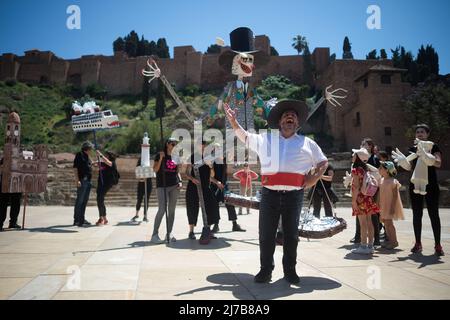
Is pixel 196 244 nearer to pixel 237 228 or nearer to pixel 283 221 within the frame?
pixel 237 228

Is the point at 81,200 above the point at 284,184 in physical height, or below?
below

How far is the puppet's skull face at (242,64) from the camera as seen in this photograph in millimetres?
7379

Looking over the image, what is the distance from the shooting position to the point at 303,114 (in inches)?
170

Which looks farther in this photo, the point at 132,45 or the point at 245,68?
the point at 132,45

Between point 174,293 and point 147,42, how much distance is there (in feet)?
300

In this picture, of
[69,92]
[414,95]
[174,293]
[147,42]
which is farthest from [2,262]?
[147,42]

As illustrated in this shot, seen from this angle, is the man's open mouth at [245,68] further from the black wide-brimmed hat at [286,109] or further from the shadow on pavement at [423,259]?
the shadow on pavement at [423,259]

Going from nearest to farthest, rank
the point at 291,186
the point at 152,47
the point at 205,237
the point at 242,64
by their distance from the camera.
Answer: the point at 291,186, the point at 205,237, the point at 242,64, the point at 152,47

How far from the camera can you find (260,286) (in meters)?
3.73

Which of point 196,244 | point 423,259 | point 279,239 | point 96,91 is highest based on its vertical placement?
point 96,91

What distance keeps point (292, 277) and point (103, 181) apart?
678 cm

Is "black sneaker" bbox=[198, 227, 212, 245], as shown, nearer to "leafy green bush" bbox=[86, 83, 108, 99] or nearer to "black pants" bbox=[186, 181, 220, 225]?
"black pants" bbox=[186, 181, 220, 225]

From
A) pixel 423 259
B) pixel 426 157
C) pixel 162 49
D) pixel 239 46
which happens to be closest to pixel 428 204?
pixel 426 157

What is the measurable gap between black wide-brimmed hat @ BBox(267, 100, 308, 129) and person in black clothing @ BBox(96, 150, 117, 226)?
6004 millimetres
